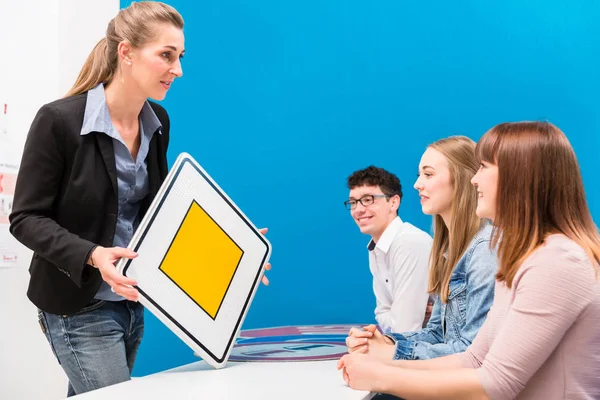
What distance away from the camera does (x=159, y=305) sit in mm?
1588

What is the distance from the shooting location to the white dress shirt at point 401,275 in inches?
96.8

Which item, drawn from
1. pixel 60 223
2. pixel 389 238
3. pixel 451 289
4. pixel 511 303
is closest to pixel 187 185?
pixel 60 223

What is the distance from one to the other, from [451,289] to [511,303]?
0.54m

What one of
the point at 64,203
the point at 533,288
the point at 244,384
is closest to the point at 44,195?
the point at 64,203

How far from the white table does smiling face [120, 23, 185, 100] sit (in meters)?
0.74

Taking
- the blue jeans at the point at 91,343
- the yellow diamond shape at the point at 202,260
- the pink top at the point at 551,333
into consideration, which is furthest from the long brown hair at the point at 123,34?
the pink top at the point at 551,333

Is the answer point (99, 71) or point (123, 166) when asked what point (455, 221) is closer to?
point (123, 166)

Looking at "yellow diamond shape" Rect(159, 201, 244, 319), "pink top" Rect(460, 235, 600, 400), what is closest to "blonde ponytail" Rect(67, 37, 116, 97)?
"yellow diamond shape" Rect(159, 201, 244, 319)

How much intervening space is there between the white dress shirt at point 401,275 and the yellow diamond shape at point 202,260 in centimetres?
84

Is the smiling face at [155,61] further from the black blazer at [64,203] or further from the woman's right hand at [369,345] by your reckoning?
the woman's right hand at [369,345]

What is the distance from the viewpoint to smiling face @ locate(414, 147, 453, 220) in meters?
2.09

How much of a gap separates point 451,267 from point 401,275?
64 centimetres

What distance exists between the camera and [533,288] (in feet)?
Answer: 3.83

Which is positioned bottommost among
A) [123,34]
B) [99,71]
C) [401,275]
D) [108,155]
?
[401,275]
